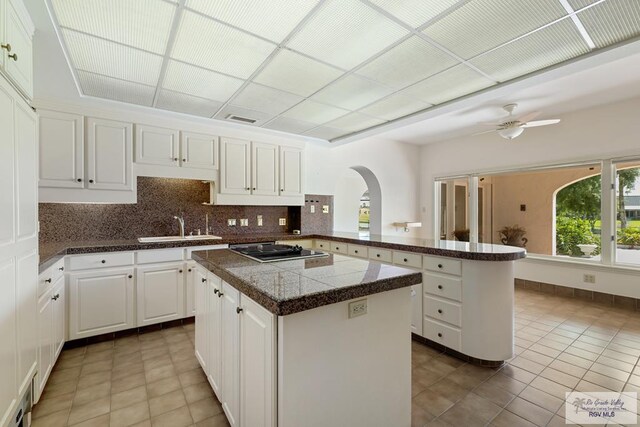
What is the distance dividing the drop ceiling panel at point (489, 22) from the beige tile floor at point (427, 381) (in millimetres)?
2551

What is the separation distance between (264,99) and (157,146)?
1.33 meters

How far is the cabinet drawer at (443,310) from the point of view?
2.47 m

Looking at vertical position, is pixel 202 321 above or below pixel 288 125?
below

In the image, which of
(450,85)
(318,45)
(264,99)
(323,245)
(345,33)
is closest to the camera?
(345,33)

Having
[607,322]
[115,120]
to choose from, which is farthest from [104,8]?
[607,322]

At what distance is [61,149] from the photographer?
274cm

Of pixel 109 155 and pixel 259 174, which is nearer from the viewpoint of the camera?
pixel 109 155

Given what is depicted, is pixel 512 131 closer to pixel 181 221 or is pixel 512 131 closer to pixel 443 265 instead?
pixel 443 265

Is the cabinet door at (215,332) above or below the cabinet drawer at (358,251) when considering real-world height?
below

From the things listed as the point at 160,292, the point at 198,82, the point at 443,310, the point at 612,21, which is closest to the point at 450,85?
the point at 612,21

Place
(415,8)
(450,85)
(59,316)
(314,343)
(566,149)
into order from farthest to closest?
Answer: (566,149) → (450,85) → (59,316) → (415,8) → (314,343)

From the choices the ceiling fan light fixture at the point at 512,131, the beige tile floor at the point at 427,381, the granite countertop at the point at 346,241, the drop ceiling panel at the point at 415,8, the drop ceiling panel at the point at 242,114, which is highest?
the drop ceiling panel at the point at 415,8

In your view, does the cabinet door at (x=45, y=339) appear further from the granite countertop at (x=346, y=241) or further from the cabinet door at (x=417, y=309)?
the cabinet door at (x=417, y=309)

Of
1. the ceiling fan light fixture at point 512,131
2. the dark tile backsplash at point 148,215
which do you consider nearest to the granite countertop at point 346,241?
the dark tile backsplash at point 148,215
